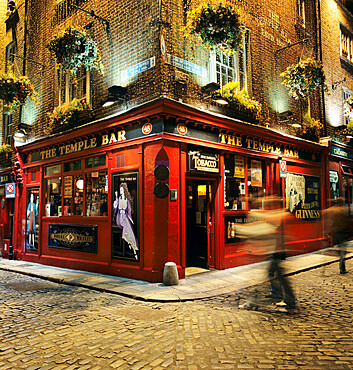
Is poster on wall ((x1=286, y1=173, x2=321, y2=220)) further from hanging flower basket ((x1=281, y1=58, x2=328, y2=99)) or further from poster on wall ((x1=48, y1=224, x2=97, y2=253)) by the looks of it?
poster on wall ((x1=48, y1=224, x2=97, y2=253))

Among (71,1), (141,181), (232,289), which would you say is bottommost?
(232,289)

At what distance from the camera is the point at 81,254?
33.7 feet

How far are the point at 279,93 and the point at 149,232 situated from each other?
822 centimetres

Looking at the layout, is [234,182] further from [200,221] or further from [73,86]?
[73,86]

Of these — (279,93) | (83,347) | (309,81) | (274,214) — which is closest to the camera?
(83,347)

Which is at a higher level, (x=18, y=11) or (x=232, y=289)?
(x=18, y=11)

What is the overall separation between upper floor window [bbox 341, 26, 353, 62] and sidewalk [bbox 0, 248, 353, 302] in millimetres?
12612

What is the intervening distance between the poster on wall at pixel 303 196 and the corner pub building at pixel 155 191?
0.14ft

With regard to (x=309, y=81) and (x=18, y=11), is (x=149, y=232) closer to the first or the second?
(x=309, y=81)

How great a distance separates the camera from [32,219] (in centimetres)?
1262

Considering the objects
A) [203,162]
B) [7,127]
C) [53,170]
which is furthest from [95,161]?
[7,127]

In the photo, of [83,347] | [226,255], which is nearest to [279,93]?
[226,255]

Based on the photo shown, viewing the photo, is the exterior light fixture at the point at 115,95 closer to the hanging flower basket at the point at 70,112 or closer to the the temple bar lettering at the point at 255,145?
the hanging flower basket at the point at 70,112

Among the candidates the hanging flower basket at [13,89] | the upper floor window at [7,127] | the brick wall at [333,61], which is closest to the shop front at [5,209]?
the upper floor window at [7,127]
